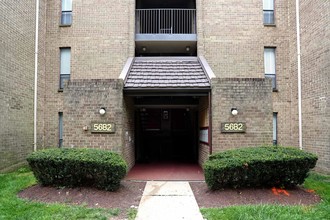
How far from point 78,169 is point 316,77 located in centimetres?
931

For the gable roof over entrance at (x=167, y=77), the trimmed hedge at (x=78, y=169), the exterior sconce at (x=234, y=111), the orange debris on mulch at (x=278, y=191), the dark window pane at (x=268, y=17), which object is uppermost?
the dark window pane at (x=268, y=17)

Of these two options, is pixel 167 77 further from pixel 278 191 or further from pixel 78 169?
pixel 278 191

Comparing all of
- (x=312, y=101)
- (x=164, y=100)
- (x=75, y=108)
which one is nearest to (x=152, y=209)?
(x=75, y=108)

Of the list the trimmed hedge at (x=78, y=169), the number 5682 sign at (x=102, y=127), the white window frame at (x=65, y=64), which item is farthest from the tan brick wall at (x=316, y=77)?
the white window frame at (x=65, y=64)

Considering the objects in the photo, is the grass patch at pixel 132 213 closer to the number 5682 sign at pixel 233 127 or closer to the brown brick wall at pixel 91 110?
the brown brick wall at pixel 91 110

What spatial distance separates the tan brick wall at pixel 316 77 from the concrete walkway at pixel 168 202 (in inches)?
227

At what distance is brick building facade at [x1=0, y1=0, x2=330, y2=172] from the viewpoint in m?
8.67

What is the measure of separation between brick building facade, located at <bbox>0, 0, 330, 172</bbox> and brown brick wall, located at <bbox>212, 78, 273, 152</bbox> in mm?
32

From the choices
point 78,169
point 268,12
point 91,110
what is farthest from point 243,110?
point 268,12

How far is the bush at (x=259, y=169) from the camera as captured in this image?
21.0ft

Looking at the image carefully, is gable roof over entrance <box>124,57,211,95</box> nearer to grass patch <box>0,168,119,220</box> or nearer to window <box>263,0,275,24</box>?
grass patch <box>0,168,119,220</box>

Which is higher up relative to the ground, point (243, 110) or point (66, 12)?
point (66, 12)

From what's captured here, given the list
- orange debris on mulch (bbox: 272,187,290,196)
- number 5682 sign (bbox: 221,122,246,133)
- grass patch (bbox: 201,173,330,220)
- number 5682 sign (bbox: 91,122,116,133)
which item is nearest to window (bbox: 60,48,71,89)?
number 5682 sign (bbox: 91,122,116,133)

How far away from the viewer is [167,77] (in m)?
9.61
